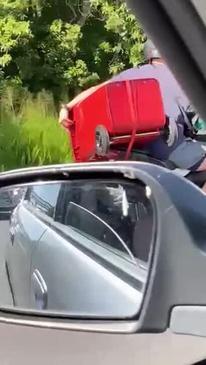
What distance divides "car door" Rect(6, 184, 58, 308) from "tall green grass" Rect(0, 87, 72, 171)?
249 inches

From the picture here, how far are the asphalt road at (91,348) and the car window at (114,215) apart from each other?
196mm

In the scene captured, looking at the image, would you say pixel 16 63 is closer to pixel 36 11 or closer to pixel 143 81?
pixel 36 11

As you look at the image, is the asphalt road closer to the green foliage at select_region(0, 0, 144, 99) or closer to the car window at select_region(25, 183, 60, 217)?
the car window at select_region(25, 183, 60, 217)

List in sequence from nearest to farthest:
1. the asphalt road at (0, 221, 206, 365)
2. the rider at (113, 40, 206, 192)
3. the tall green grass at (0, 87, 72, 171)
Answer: the asphalt road at (0, 221, 206, 365)
the rider at (113, 40, 206, 192)
the tall green grass at (0, 87, 72, 171)

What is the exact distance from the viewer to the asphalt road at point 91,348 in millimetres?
1824

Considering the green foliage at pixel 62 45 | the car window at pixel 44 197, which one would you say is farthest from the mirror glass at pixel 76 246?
the green foliage at pixel 62 45

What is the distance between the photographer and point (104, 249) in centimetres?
225

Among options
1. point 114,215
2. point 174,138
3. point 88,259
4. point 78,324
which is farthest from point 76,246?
point 174,138

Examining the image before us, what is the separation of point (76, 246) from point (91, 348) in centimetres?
45

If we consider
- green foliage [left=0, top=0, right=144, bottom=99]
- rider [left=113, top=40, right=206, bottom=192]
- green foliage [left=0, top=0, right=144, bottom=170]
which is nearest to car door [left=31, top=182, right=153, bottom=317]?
rider [left=113, top=40, right=206, bottom=192]

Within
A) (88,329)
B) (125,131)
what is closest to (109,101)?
(125,131)

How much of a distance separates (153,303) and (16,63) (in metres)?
15.8

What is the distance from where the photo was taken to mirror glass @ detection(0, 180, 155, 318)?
2.06 metres

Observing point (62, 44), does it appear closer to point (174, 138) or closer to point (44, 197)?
point (174, 138)
